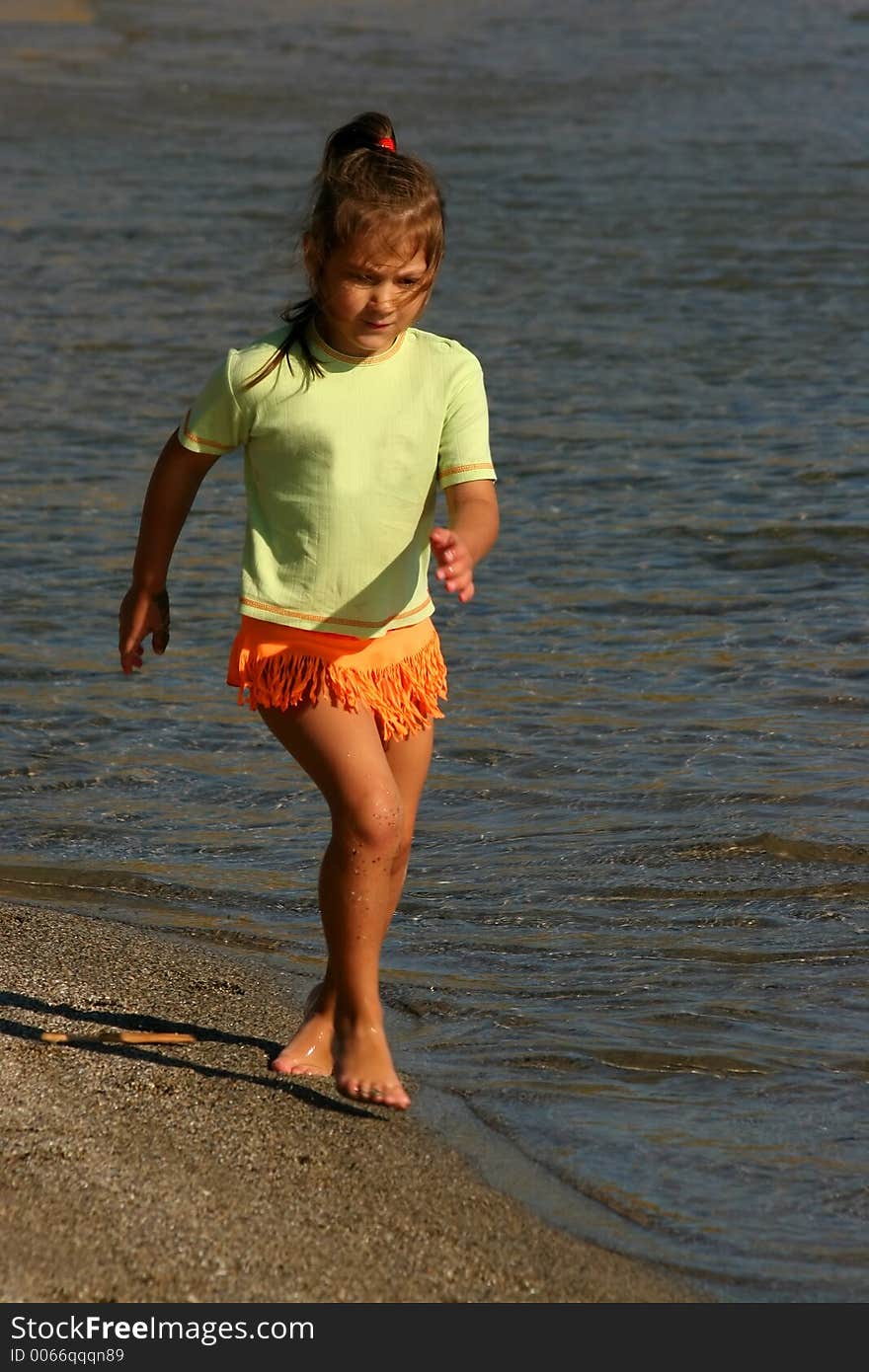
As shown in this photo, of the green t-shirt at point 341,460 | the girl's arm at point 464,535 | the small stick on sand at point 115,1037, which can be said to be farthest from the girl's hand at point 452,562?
the small stick on sand at point 115,1037

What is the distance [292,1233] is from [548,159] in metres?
14.1

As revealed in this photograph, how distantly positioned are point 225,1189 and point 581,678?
336 centimetres

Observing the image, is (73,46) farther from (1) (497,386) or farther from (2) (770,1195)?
(2) (770,1195)

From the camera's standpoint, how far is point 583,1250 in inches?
127

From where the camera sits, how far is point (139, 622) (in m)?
3.69

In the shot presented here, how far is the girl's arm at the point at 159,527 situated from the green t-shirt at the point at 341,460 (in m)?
0.05

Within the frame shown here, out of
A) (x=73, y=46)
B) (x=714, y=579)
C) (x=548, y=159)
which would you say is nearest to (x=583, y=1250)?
(x=714, y=579)

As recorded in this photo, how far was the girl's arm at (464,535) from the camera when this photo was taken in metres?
3.29

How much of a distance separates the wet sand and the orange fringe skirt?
729 mm

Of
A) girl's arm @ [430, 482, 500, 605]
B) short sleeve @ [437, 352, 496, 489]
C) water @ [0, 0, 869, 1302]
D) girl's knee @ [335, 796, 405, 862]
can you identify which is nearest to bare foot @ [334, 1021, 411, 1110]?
water @ [0, 0, 869, 1302]

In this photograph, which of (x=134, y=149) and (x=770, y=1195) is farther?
(x=134, y=149)

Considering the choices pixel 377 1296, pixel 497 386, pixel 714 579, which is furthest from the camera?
pixel 497 386

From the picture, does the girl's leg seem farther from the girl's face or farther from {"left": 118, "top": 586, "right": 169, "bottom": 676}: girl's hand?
the girl's face

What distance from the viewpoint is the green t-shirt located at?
3.50 meters
